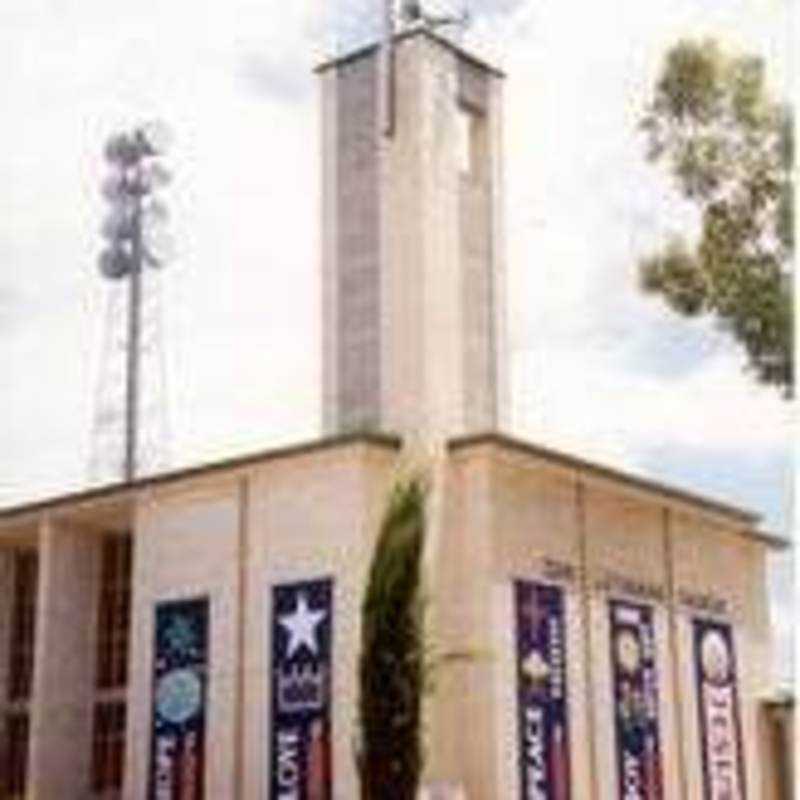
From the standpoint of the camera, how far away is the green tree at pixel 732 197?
48.5ft

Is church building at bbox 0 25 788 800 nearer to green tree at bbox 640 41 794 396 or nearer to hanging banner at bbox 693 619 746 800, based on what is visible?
hanging banner at bbox 693 619 746 800

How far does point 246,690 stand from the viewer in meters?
32.8

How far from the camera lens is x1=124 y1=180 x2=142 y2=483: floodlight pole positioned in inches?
1841

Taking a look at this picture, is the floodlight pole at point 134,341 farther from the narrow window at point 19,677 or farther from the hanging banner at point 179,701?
the hanging banner at point 179,701

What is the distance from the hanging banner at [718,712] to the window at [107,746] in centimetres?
1083

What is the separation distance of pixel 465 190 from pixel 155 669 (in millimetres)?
20628

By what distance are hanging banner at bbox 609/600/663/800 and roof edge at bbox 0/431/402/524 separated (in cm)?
565

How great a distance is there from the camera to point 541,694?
32375mm

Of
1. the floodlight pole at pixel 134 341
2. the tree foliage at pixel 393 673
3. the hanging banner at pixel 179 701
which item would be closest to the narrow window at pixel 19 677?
the hanging banner at pixel 179 701

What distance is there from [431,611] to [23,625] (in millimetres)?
11939

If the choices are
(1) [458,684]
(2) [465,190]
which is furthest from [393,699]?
(2) [465,190]

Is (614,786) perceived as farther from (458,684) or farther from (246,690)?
(246,690)

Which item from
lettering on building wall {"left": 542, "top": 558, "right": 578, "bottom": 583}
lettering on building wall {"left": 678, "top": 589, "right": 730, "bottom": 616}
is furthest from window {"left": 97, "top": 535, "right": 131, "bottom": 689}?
lettering on building wall {"left": 678, "top": 589, "right": 730, "bottom": 616}

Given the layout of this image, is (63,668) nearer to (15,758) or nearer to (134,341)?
(15,758)
